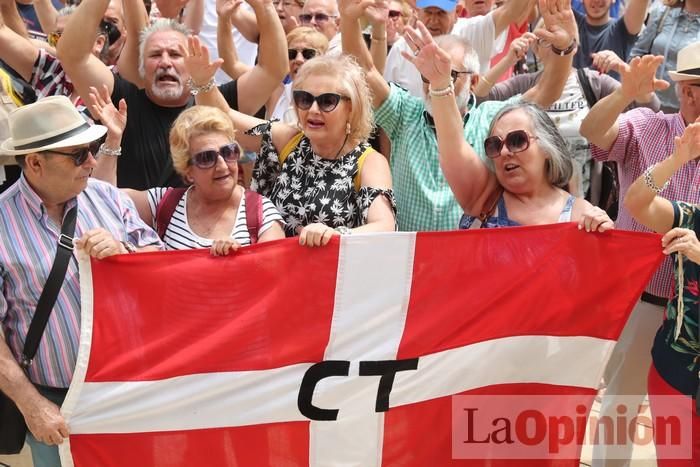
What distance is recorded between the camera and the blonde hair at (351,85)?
4188mm

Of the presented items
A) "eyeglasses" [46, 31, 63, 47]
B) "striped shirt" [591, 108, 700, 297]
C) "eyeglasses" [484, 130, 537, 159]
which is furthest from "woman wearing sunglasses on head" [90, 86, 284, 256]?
"eyeglasses" [46, 31, 63, 47]

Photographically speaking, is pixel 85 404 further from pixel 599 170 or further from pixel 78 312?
pixel 599 170

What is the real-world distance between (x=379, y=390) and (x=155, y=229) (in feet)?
3.83

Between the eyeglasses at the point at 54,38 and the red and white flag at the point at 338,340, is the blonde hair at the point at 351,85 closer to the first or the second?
the red and white flag at the point at 338,340

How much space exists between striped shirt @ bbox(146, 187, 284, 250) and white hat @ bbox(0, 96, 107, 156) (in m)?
0.54

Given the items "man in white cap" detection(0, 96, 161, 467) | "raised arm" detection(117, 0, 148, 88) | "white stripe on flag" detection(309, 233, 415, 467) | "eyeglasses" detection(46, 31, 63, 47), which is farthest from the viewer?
"eyeglasses" detection(46, 31, 63, 47)

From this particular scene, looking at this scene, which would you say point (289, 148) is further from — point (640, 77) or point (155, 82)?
point (640, 77)

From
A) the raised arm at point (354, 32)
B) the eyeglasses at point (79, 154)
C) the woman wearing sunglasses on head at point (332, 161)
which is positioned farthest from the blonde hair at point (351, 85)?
the eyeglasses at point (79, 154)

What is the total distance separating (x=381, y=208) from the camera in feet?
13.2

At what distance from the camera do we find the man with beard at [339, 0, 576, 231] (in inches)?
175

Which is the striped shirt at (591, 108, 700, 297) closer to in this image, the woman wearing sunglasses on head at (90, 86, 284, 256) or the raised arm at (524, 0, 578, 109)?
the raised arm at (524, 0, 578, 109)

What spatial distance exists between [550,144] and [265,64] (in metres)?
1.65

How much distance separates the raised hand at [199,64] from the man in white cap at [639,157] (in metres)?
1.72

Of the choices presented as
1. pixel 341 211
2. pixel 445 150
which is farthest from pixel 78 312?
pixel 445 150
